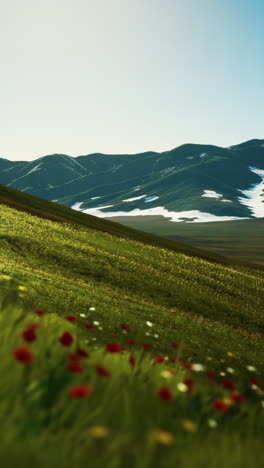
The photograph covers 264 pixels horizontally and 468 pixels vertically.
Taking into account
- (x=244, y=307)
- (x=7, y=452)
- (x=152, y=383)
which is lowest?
(x=244, y=307)

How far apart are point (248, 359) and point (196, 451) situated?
69.6 feet

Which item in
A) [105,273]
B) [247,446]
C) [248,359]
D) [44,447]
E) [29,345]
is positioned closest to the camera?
[44,447]

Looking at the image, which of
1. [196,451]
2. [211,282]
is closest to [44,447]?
[196,451]

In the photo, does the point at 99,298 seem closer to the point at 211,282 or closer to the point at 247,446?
the point at 247,446

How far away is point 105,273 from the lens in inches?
1523

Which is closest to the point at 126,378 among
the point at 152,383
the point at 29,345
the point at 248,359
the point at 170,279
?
the point at 152,383

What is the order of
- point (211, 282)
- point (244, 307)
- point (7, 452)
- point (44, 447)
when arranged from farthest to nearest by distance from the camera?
Answer: point (211, 282)
point (244, 307)
point (44, 447)
point (7, 452)

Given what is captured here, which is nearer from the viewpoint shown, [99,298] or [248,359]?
[248,359]

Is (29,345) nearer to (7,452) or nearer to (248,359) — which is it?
(7,452)

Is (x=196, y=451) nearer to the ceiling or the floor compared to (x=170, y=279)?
nearer to the ceiling

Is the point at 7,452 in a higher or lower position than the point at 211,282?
higher

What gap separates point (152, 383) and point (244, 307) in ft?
130

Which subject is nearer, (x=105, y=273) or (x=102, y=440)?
(x=102, y=440)

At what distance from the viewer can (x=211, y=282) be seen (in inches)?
1924
